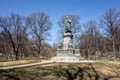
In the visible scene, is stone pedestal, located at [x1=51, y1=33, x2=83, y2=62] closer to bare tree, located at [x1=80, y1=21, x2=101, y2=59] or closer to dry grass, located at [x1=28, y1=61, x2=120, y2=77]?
dry grass, located at [x1=28, y1=61, x2=120, y2=77]

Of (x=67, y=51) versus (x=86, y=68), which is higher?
(x=67, y=51)

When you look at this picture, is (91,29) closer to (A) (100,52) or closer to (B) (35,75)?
(A) (100,52)

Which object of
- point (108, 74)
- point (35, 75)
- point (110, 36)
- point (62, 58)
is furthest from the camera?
point (110, 36)

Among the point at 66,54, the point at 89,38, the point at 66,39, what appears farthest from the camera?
the point at 89,38

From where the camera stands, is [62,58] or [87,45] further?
[87,45]

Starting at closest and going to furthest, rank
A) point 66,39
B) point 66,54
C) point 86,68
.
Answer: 1. point 86,68
2. point 66,54
3. point 66,39

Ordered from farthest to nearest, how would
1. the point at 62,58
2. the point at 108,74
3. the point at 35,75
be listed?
the point at 62,58
the point at 108,74
the point at 35,75

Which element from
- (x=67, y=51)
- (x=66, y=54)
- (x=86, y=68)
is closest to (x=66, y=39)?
(x=67, y=51)

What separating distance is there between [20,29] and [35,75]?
33296mm

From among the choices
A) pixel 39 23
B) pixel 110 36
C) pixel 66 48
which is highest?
pixel 39 23

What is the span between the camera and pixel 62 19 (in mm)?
47594

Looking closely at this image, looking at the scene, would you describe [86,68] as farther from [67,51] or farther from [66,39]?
[66,39]

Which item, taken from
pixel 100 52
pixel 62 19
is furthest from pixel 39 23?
pixel 100 52

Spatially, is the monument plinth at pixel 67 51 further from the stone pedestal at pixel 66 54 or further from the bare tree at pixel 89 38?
the bare tree at pixel 89 38
